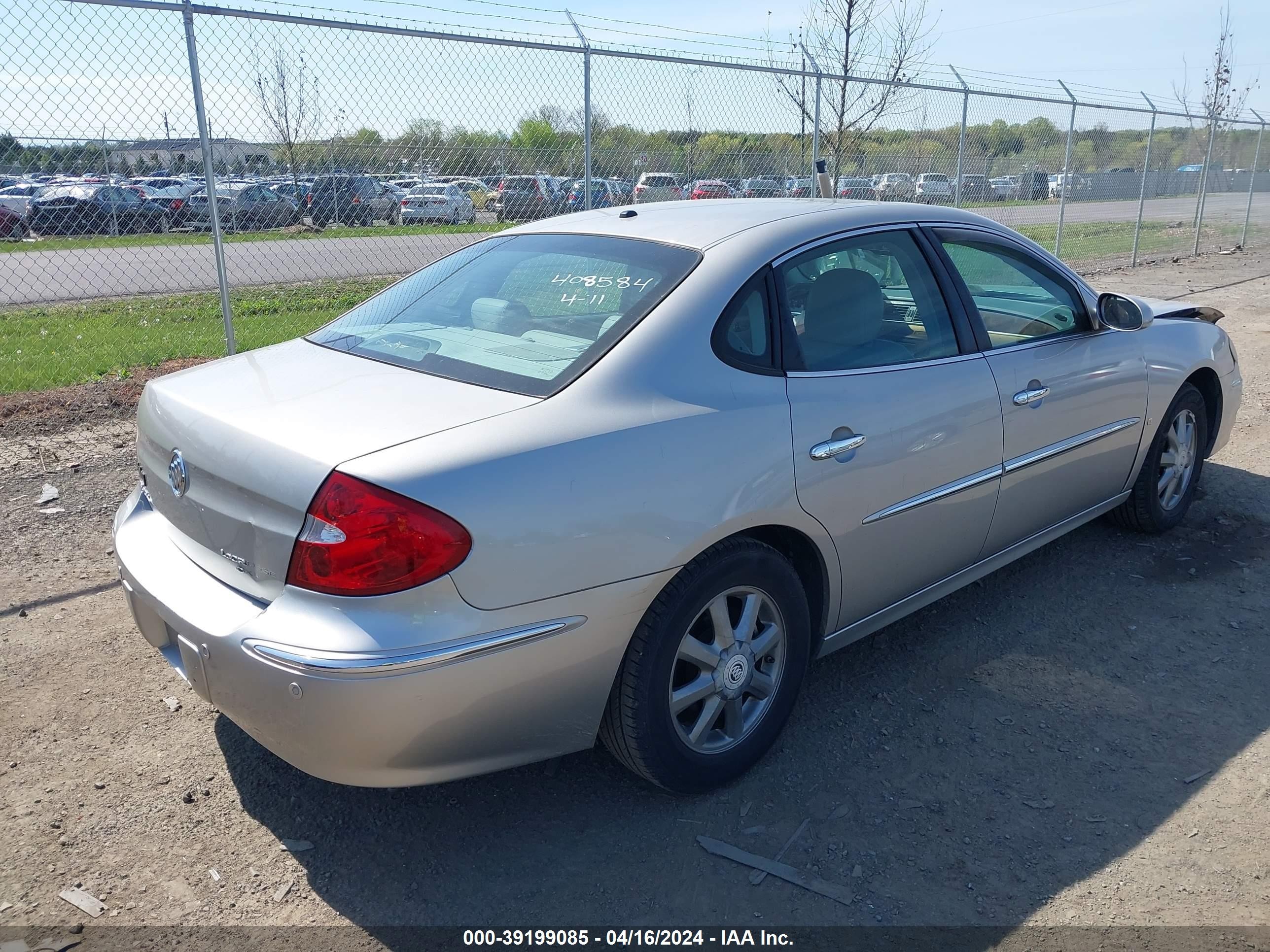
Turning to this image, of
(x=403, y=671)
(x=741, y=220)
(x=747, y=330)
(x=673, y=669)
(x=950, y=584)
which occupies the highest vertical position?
(x=741, y=220)

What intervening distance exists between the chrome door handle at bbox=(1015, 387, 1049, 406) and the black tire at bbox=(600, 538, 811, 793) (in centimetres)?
127

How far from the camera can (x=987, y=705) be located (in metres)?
3.40

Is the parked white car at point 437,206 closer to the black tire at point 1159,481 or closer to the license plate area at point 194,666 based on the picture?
the black tire at point 1159,481

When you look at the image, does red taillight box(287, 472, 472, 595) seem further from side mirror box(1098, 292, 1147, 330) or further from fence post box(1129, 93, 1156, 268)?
fence post box(1129, 93, 1156, 268)

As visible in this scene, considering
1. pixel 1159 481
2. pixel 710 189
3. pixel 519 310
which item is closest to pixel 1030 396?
pixel 1159 481

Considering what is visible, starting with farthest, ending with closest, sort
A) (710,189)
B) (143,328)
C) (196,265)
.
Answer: (196,265), (143,328), (710,189)

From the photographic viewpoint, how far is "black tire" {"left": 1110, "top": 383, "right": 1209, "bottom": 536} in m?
4.60

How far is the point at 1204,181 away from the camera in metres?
17.0

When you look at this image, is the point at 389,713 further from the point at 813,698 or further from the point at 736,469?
the point at 813,698

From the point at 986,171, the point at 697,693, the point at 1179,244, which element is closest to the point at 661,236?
the point at 697,693

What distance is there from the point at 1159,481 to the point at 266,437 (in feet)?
13.4

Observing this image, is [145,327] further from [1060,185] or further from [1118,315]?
[1060,185]

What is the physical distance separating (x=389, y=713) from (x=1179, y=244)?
2086 centimetres

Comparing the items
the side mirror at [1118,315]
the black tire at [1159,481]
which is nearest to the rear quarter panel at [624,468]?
the side mirror at [1118,315]
